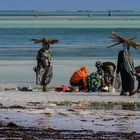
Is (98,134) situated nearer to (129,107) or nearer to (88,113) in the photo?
(88,113)

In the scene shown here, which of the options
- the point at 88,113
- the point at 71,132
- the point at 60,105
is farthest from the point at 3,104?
the point at 71,132

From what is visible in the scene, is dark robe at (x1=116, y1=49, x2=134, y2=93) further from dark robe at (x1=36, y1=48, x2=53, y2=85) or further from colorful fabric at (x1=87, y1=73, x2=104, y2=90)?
dark robe at (x1=36, y1=48, x2=53, y2=85)

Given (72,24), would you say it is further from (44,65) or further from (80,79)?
(80,79)

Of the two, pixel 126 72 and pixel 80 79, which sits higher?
pixel 126 72

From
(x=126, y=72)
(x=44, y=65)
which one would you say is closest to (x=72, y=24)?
(x=44, y=65)

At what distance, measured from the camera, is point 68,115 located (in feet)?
67.8

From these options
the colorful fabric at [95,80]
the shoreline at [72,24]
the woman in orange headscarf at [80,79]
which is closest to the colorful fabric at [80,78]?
the woman in orange headscarf at [80,79]

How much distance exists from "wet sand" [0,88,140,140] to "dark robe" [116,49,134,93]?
337mm

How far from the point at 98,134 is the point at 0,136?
1.84 metres

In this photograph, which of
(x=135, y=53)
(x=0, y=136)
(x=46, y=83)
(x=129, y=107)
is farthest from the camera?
(x=135, y=53)

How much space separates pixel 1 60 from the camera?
46.2 m

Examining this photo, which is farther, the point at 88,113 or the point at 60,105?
the point at 60,105

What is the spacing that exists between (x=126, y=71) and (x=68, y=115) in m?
6.06

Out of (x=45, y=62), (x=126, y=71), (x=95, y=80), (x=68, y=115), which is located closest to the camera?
(x=68, y=115)
